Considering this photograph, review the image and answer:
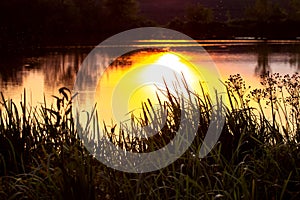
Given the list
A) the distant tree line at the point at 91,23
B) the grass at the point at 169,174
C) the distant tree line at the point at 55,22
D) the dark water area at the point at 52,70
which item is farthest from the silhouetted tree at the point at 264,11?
the grass at the point at 169,174

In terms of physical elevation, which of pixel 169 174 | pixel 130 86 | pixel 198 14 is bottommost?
pixel 130 86

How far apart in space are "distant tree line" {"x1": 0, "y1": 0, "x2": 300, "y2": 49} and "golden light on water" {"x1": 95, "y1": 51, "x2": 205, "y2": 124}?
66.1 ft

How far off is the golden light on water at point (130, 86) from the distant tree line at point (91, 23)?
20154 millimetres

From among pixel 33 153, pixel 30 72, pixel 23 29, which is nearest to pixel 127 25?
pixel 23 29

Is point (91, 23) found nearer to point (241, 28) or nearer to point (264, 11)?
point (241, 28)

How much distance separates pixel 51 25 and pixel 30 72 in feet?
131

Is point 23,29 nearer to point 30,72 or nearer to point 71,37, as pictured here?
point 71,37

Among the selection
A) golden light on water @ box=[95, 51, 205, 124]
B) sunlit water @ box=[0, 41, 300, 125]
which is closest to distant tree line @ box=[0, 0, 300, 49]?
sunlit water @ box=[0, 41, 300, 125]

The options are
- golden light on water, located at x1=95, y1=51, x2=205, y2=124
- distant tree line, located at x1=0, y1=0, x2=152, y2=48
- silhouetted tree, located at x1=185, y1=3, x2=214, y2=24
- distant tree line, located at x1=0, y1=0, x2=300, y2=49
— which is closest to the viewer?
golden light on water, located at x1=95, y1=51, x2=205, y2=124

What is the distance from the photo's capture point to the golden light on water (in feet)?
47.5

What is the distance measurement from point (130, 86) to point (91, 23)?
184 feet

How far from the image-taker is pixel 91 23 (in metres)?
77.6

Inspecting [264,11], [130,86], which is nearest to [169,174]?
[130,86]

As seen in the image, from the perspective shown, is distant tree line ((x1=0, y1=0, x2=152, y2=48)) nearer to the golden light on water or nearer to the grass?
the golden light on water
